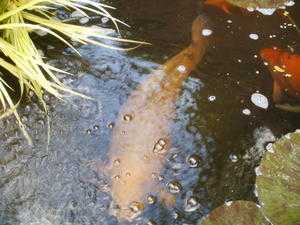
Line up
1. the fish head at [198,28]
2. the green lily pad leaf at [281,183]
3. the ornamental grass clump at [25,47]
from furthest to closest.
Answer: the fish head at [198,28]
the ornamental grass clump at [25,47]
the green lily pad leaf at [281,183]

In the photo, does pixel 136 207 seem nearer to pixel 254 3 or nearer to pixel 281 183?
pixel 281 183

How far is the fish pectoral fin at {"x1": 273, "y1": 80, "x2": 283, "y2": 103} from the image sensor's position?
2.74m

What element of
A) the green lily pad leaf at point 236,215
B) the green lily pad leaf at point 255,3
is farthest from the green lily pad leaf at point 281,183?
the green lily pad leaf at point 255,3

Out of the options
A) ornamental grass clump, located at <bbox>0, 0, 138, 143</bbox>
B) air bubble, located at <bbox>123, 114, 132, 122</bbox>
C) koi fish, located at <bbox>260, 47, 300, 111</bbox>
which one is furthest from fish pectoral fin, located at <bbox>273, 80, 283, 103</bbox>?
ornamental grass clump, located at <bbox>0, 0, 138, 143</bbox>

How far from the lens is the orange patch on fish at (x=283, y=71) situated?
277 cm

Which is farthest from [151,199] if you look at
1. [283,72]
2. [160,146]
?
[283,72]

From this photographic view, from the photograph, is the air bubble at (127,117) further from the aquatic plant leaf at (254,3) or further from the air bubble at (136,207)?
the aquatic plant leaf at (254,3)

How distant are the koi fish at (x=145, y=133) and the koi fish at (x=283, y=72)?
1.33ft

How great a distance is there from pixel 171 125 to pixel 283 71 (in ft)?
2.46

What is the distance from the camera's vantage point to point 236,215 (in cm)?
204

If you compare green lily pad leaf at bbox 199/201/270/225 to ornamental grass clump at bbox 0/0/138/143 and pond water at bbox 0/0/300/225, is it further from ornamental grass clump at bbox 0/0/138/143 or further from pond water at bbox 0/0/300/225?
ornamental grass clump at bbox 0/0/138/143

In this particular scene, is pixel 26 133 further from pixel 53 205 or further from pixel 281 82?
pixel 281 82

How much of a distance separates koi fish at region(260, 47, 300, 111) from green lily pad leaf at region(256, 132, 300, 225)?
64 cm

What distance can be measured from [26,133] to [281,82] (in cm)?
144
